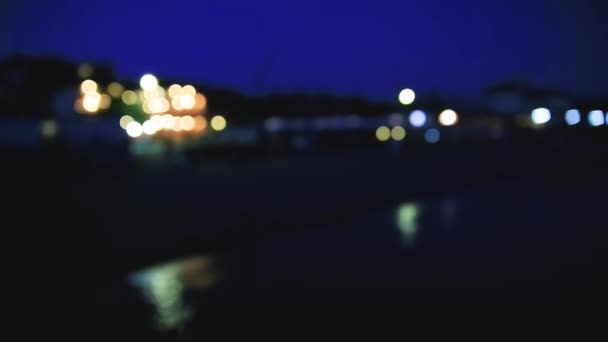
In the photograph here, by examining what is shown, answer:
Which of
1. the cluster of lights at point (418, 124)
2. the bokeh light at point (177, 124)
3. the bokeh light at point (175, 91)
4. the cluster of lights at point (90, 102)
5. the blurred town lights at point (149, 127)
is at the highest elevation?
the bokeh light at point (175, 91)

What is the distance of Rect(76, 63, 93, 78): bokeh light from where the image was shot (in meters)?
46.4

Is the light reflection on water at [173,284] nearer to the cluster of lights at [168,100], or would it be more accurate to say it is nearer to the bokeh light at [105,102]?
the bokeh light at [105,102]

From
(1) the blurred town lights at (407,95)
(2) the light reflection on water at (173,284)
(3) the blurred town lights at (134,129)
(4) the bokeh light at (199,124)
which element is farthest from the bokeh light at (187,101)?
(2) the light reflection on water at (173,284)

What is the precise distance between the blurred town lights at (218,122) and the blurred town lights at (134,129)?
10.3 metres

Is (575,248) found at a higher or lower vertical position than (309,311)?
higher

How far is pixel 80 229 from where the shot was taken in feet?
32.1

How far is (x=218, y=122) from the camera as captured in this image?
2056 inches

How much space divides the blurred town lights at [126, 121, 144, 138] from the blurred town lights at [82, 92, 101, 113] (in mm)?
2372

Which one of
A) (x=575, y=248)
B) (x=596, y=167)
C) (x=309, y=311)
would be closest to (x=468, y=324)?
(x=309, y=311)

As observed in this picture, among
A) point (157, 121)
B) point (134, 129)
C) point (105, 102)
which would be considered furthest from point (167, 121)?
point (105, 102)

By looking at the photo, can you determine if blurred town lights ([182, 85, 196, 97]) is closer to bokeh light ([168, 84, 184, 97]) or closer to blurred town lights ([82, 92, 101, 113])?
bokeh light ([168, 84, 184, 97])

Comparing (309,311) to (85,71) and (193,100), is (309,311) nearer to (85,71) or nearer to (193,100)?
(193,100)

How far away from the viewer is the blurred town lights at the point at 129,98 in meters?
42.3

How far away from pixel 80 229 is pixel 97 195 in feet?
3.82
